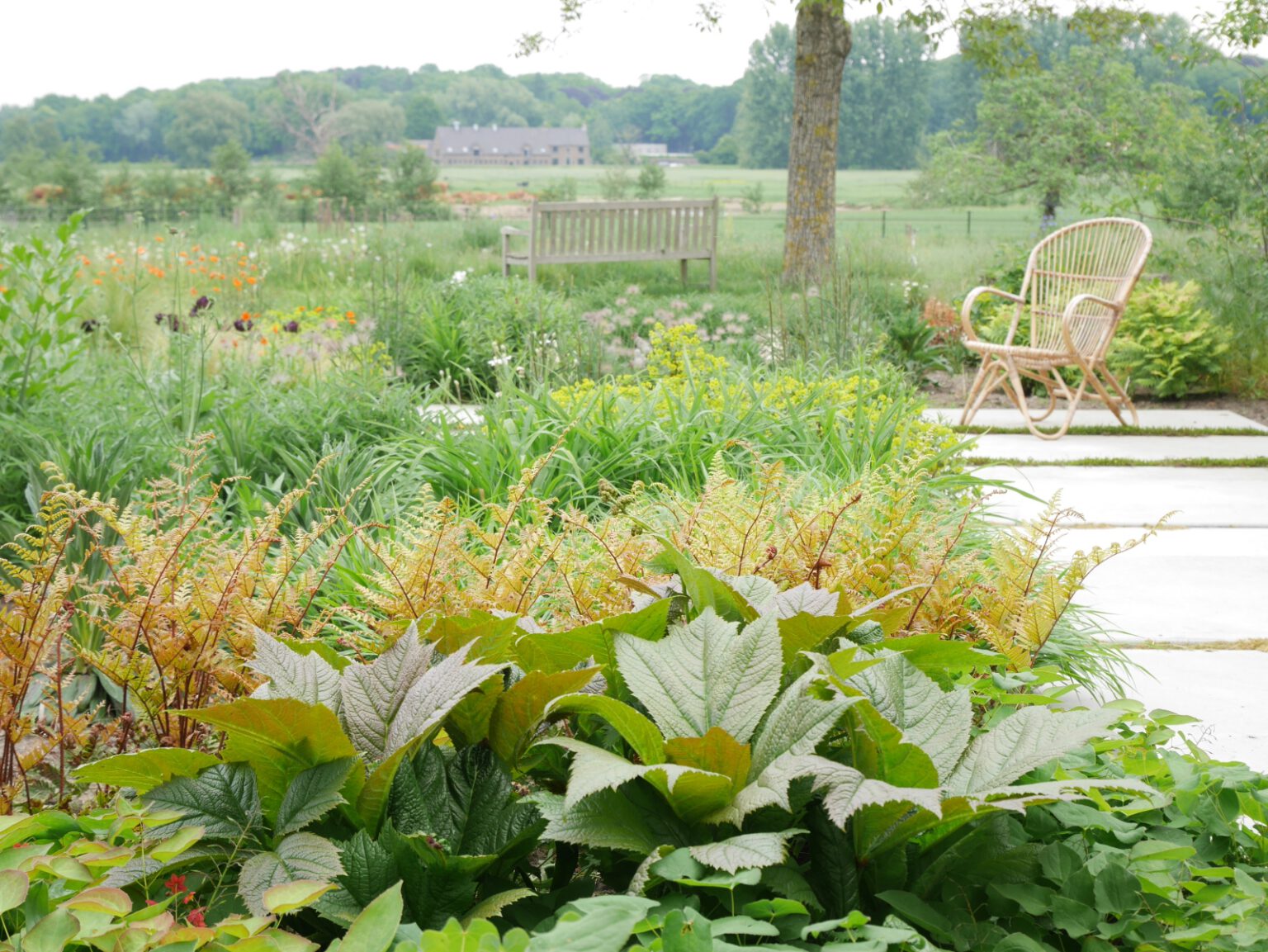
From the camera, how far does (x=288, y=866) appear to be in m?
0.99

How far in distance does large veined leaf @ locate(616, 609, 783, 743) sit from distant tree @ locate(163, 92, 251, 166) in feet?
144

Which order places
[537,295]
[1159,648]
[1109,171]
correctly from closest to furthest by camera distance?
[1159,648] < [537,295] < [1109,171]

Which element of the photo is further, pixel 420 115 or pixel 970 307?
pixel 420 115

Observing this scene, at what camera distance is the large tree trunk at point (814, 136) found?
9.87m

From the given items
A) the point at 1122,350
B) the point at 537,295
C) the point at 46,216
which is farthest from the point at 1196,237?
the point at 46,216

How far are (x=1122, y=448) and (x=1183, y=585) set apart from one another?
7.33 feet

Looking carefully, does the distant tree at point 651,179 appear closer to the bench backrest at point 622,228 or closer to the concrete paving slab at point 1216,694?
the bench backrest at point 622,228

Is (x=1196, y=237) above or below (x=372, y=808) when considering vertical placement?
above

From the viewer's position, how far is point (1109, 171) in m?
13.1


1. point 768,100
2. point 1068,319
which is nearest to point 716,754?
point 1068,319

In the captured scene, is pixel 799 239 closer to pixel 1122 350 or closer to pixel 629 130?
pixel 1122 350

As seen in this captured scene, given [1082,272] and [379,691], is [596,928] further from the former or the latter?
[1082,272]

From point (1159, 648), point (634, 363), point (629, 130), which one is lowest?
point (1159, 648)

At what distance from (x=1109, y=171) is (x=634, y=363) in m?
10.2
